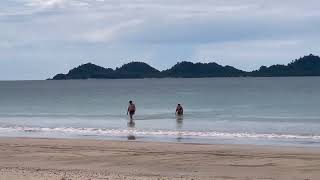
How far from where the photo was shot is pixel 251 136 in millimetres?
28734

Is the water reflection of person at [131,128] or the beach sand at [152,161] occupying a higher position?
the water reflection of person at [131,128]

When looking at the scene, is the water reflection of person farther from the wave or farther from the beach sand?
the beach sand

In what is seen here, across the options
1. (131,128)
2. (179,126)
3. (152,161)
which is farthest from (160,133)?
(152,161)

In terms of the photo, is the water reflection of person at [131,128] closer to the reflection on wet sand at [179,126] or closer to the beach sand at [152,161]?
the reflection on wet sand at [179,126]

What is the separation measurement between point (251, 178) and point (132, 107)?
26.9 m

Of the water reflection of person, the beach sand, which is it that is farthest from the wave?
the beach sand

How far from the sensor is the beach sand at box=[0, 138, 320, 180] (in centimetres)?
1559

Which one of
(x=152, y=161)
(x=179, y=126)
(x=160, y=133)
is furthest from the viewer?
(x=179, y=126)

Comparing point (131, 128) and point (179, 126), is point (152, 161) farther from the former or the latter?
point (179, 126)

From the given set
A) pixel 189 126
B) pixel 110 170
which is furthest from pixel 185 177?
pixel 189 126

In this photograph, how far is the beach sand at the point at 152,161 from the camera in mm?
15594

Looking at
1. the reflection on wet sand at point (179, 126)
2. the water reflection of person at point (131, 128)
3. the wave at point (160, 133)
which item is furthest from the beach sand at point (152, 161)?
the wave at point (160, 133)

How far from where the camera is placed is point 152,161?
18938 mm

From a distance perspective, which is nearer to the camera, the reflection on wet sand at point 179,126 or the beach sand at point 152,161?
the beach sand at point 152,161
